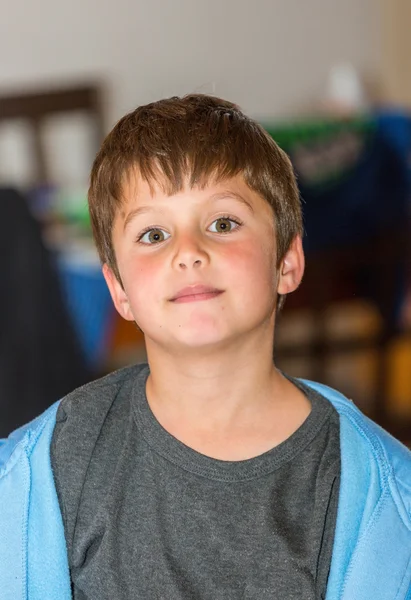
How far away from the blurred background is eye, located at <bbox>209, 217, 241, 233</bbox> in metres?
1.24

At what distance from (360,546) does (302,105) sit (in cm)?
350

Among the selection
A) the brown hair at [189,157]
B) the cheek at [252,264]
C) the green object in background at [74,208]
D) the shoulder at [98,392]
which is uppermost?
the brown hair at [189,157]

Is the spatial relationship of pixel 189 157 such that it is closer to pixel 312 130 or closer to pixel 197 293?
pixel 197 293

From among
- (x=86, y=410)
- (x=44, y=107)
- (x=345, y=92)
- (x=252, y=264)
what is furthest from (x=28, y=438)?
(x=345, y=92)

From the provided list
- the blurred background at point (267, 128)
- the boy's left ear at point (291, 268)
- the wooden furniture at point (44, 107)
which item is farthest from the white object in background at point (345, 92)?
the boy's left ear at point (291, 268)

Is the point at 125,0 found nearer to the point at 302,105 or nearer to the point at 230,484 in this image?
the point at 302,105

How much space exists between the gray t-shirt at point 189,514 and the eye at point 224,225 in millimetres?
209

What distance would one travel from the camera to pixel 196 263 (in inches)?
38.0

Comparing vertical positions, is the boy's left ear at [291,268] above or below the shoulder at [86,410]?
above

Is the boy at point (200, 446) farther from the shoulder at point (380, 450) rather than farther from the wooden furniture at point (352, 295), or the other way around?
the wooden furniture at point (352, 295)

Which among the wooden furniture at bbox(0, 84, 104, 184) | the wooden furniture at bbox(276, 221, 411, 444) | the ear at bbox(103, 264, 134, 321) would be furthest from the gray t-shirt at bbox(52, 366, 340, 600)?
the wooden furniture at bbox(0, 84, 104, 184)

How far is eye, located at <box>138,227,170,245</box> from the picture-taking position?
1.00 metres

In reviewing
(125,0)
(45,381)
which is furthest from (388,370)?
(125,0)

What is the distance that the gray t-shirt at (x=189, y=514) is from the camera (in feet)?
3.19
